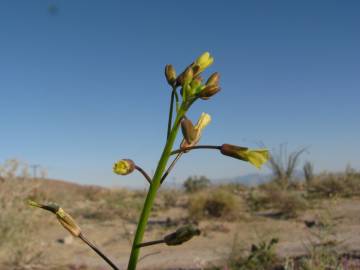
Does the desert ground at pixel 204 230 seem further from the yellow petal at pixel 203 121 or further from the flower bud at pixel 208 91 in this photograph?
the flower bud at pixel 208 91

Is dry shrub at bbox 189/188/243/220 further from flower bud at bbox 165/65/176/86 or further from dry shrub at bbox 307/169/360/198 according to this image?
flower bud at bbox 165/65/176/86

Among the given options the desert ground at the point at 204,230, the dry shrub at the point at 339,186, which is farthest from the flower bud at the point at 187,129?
the dry shrub at the point at 339,186

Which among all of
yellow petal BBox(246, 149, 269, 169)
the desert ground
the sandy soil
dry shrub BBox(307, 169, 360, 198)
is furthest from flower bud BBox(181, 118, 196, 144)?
dry shrub BBox(307, 169, 360, 198)

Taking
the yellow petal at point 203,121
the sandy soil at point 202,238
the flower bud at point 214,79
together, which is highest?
the flower bud at point 214,79

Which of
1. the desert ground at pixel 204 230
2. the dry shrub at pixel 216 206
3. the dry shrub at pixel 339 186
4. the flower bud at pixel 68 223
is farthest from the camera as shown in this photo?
the dry shrub at pixel 339 186

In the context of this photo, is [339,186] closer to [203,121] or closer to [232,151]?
[203,121]

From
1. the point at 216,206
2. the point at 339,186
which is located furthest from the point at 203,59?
the point at 339,186

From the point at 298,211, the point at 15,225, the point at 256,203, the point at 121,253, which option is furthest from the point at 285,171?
the point at 15,225
